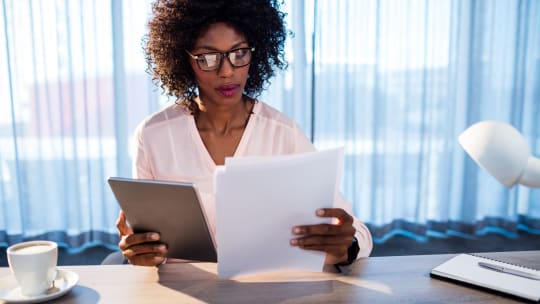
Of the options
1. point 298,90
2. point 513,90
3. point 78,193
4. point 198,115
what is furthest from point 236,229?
point 513,90

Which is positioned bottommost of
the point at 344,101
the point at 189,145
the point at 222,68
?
the point at 189,145

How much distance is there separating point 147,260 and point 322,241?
40 centimetres

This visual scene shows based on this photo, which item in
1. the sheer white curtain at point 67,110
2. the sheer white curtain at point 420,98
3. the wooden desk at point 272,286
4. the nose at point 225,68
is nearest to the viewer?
the wooden desk at point 272,286

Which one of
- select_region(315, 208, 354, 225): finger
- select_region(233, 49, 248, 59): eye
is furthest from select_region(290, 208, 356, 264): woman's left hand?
select_region(233, 49, 248, 59): eye

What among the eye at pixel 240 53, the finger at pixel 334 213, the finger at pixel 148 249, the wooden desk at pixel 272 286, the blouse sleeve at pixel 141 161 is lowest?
the wooden desk at pixel 272 286

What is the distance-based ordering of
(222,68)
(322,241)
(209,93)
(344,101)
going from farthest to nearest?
(344,101)
(209,93)
(222,68)
(322,241)

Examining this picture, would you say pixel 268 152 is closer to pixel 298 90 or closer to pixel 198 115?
pixel 198 115

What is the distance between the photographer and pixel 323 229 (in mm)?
923

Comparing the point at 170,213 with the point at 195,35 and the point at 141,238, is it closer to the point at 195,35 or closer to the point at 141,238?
the point at 141,238

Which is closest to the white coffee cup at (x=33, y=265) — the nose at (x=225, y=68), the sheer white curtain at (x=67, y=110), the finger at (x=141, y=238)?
the finger at (x=141, y=238)

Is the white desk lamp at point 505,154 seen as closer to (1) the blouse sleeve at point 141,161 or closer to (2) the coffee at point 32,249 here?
(2) the coffee at point 32,249

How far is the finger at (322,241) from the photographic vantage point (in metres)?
0.91

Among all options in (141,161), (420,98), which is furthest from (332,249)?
(420,98)

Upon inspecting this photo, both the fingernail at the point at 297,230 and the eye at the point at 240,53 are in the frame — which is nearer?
the fingernail at the point at 297,230
